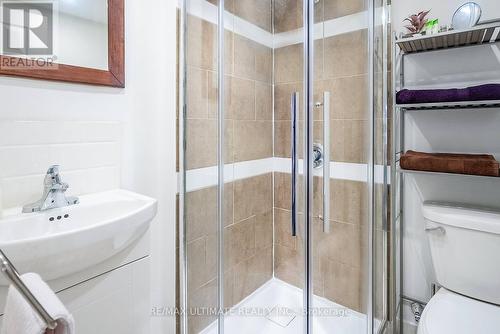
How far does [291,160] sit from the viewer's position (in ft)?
5.09

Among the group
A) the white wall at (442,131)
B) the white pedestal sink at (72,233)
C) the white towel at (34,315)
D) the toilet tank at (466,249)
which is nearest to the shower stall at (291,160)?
the white wall at (442,131)

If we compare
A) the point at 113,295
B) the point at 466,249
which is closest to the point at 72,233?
the point at 113,295

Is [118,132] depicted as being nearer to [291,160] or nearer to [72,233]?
[72,233]

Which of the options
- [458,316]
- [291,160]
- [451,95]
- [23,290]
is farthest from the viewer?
[291,160]

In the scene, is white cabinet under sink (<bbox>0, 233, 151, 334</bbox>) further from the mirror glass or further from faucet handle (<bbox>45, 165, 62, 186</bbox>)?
the mirror glass

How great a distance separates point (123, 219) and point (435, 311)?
1.23 m

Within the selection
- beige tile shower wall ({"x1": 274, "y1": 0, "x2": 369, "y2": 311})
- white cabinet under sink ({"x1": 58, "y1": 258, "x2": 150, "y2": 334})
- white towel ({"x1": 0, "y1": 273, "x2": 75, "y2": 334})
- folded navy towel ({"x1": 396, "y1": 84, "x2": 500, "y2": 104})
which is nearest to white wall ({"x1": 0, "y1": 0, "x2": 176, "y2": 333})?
white cabinet under sink ({"x1": 58, "y1": 258, "x2": 150, "y2": 334})

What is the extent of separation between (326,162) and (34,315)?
4.07ft

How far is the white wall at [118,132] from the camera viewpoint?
0.90 meters

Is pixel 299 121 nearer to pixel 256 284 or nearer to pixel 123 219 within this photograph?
pixel 123 219

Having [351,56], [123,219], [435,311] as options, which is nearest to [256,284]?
[435,311]

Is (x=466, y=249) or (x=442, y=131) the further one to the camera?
(x=442, y=131)

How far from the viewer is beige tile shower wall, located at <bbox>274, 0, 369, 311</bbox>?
4.82ft

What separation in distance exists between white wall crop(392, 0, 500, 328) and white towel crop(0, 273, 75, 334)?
5.17 ft
